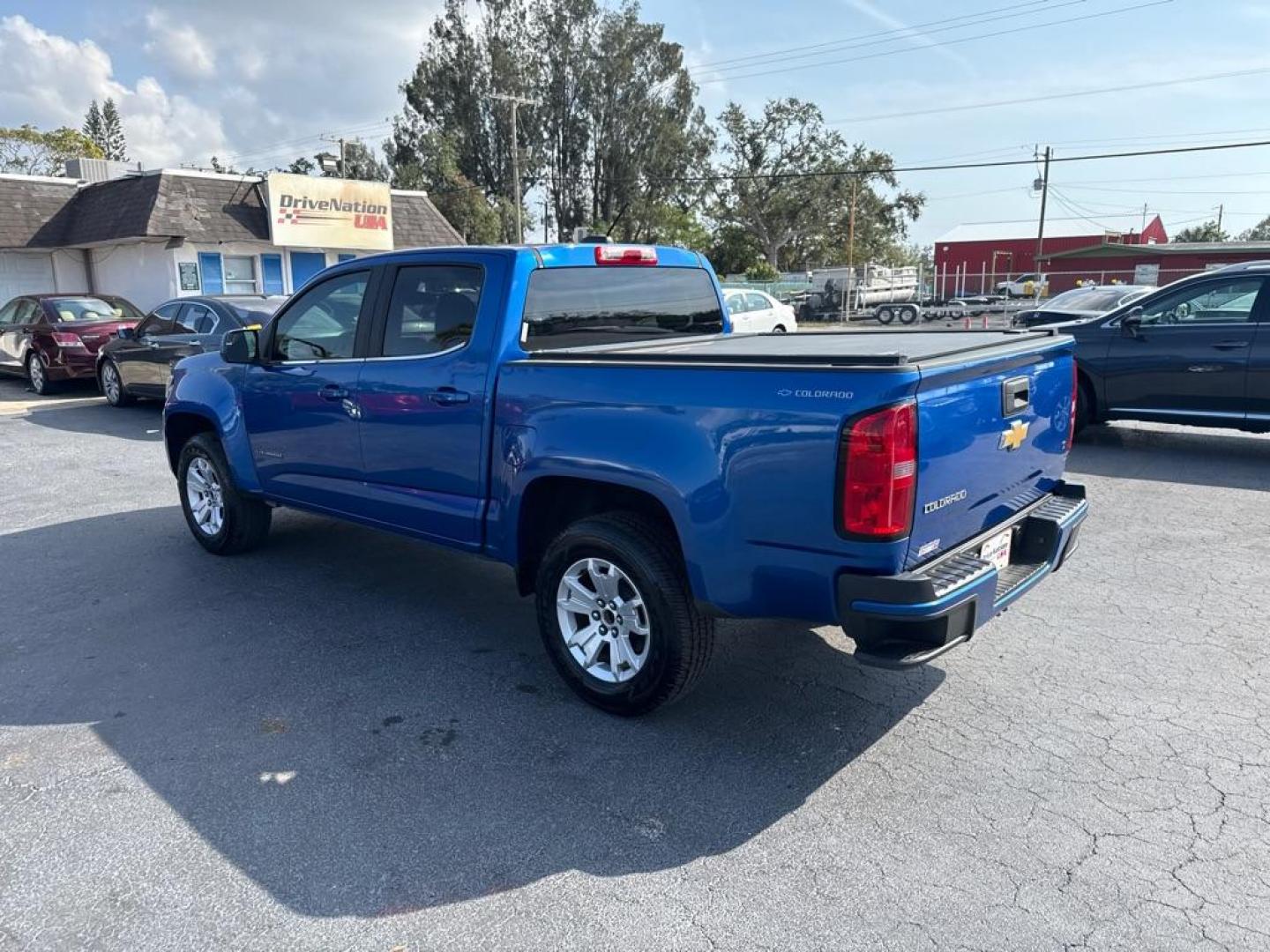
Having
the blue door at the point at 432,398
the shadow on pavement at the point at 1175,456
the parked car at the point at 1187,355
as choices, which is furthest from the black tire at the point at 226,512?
the parked car at the point at 1187,355

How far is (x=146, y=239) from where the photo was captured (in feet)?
68.2

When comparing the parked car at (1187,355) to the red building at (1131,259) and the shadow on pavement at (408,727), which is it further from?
the red building at (1131,259)

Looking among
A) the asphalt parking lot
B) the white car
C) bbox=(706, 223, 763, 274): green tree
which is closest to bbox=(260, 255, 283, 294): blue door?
the white car

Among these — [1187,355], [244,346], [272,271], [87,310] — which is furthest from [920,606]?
[272,271]

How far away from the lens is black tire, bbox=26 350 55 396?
14781mm

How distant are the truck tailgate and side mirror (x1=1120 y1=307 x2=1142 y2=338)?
564 centimetres

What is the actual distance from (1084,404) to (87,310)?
15137 mm

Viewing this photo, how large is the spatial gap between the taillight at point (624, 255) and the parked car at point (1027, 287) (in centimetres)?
3747

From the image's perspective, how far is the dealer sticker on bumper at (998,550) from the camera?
11.6 feet

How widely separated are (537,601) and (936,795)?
1802 mm

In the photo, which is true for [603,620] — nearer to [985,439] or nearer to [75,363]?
[985,439]

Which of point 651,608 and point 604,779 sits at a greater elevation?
point 651,608

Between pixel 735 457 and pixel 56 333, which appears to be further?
pixel 56 333

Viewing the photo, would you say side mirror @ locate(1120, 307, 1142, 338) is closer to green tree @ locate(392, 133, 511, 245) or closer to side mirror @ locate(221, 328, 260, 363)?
side mirror @ locate(221, 328, 260, 363)
